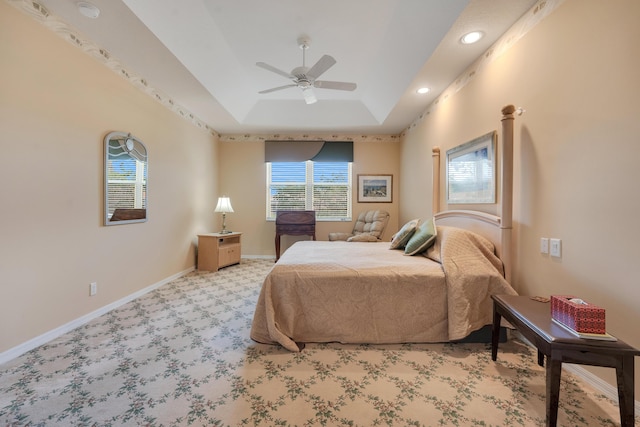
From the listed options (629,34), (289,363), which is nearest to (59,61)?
(289,363)

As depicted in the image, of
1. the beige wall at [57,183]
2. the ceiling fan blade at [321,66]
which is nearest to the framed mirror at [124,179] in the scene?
the beige wall at [57,183]

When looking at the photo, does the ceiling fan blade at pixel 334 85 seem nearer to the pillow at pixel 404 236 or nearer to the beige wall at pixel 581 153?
the beige wall at pixel 581 153

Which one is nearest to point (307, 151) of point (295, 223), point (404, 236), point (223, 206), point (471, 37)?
point (295, 223)

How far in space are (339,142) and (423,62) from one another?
2808 mm

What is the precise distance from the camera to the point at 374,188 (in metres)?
5.44

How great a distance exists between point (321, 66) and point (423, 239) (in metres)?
1.95

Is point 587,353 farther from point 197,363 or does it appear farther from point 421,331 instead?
point 197,363

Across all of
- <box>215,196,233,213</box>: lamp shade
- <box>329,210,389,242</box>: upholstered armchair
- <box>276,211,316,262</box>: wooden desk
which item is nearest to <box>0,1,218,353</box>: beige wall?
<box>215,196,233,213</box>: lamp shade

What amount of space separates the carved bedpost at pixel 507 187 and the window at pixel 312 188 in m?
3.51

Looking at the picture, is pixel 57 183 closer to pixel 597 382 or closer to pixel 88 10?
pixel 88 10

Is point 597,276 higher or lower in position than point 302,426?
higher

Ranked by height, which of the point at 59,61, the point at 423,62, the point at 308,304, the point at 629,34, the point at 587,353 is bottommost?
the point at 308,304

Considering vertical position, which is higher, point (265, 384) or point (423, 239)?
point (423, 239)

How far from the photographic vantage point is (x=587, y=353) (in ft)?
3.71
